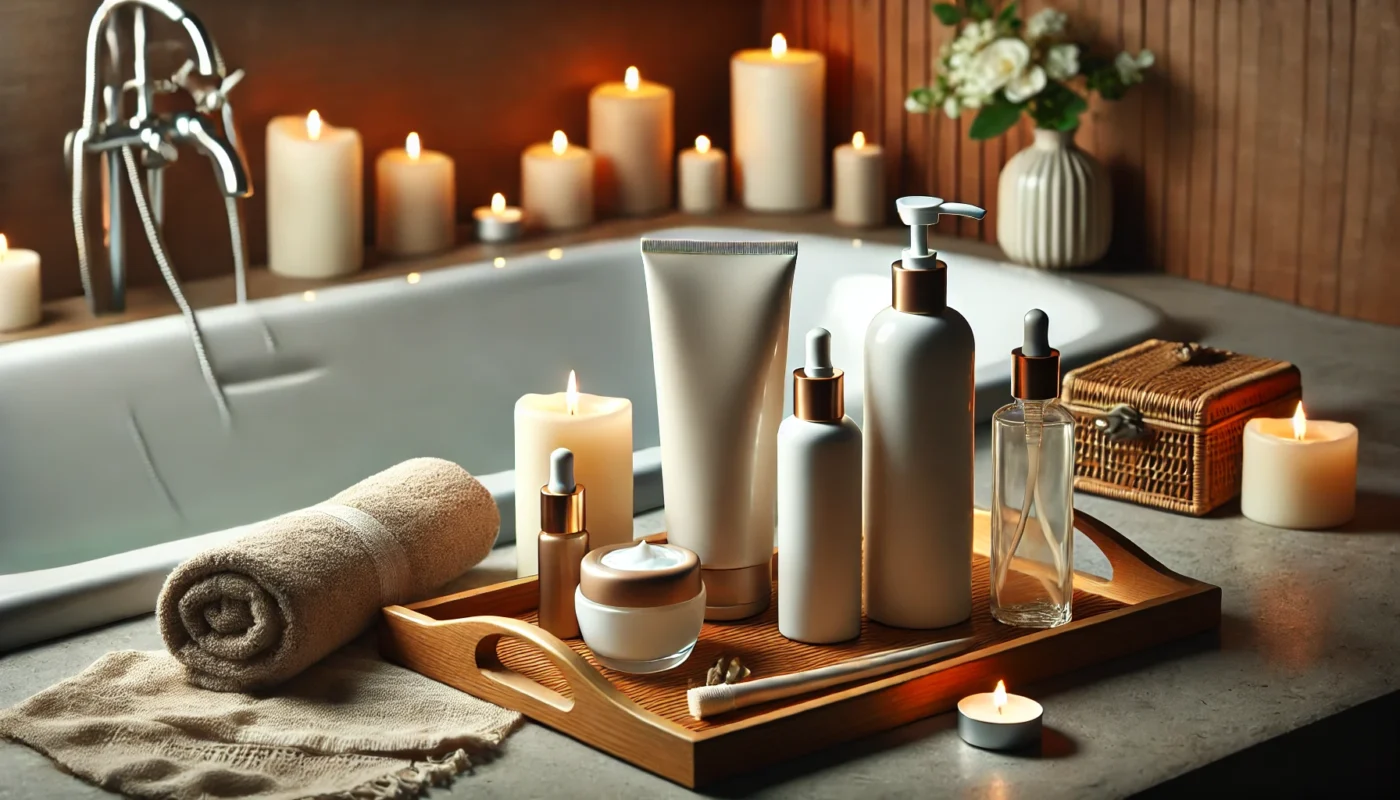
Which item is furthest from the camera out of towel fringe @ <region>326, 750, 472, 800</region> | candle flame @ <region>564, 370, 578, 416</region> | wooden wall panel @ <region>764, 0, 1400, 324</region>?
wooden wall panel @ <region>764, 0, 1400, 324</region>

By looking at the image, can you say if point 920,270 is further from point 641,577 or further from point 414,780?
point 414,780

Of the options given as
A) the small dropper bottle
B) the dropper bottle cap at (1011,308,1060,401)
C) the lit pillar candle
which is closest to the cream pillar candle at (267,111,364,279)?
the lit pillar candle

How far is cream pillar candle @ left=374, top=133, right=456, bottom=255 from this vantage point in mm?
2229

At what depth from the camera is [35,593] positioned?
116 centimetres

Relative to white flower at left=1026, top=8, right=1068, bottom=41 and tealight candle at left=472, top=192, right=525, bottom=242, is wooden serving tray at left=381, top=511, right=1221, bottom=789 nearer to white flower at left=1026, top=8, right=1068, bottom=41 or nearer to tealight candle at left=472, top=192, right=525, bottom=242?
white flower at left=1026, top=8, right=1068, bottom=41

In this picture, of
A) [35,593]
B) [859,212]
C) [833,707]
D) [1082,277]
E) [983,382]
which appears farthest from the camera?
[859,212]

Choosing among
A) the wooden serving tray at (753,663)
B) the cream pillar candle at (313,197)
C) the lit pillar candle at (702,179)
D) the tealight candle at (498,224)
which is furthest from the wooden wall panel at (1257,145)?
the wooden serving tray at (753,663)

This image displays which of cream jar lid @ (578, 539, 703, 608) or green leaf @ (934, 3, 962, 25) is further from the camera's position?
green leaf @ (934, 3, 962, 25)

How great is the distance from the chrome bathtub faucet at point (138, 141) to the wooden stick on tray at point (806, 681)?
3.37 feet

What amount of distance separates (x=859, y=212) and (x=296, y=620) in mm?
1513

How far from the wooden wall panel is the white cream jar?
49.4 inches

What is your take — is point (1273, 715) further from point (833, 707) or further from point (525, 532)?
point (525, 532)

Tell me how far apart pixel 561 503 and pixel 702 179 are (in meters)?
1.50

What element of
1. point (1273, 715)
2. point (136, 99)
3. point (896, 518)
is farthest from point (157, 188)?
point (1273, 715)
